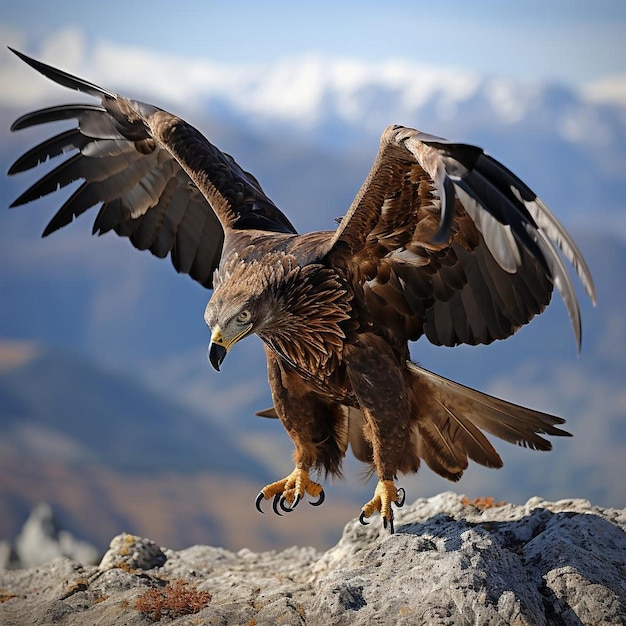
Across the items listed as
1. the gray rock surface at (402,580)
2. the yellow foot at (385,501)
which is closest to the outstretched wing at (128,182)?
the yellow foot at (385,501)

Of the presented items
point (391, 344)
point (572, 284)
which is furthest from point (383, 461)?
point (572, 284)

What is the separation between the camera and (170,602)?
5191 mm

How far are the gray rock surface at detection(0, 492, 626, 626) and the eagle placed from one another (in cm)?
36

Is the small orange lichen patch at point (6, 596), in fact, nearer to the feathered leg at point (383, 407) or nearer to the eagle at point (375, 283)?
the eagle at point (375, 283)

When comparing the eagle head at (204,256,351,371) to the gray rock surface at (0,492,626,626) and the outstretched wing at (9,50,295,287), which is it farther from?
the gray rock surface at (0,492,626,626)

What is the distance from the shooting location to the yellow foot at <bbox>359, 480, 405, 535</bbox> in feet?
16.5

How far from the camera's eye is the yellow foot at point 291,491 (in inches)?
215

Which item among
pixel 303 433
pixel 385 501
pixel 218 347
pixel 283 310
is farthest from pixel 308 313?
pixel 385 501

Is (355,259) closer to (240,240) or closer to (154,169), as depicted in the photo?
(240,240)

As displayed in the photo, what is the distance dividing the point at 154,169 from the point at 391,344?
7.17 feet

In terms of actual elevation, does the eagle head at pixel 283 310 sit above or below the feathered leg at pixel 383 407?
above

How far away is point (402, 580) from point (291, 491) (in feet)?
3.38

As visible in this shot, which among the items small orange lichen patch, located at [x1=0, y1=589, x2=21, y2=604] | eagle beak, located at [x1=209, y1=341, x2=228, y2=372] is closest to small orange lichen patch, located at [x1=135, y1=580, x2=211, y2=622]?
small orange lichen patch, located at [x1=0, y1=589, x2=21, y2=604]

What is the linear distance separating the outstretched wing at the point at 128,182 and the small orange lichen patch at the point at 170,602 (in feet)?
6.76
